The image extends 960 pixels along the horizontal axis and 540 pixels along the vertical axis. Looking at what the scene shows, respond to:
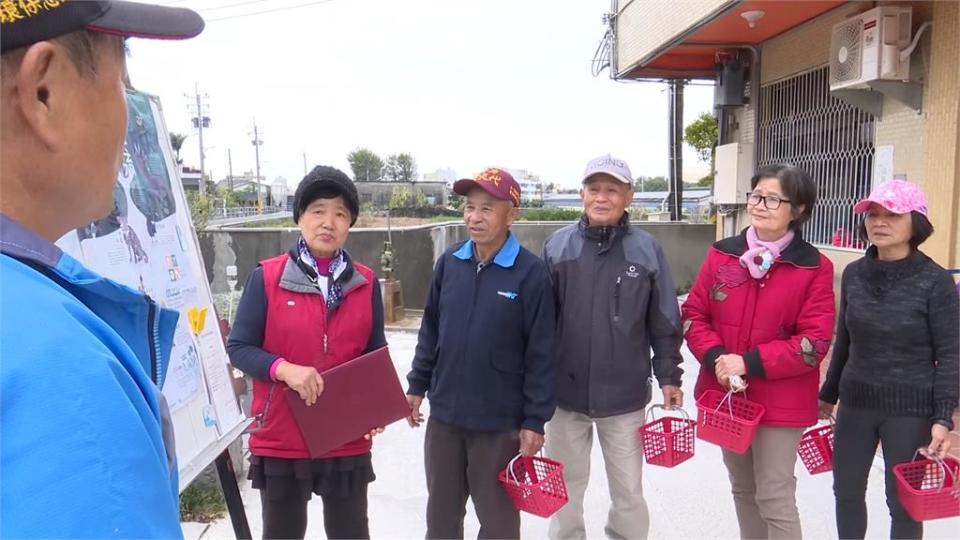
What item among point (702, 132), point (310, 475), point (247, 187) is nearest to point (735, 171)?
point (702, 132)

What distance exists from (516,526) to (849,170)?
4.56 metres

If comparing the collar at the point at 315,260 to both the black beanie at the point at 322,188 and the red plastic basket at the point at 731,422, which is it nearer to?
the black beanie at the point at 322,188

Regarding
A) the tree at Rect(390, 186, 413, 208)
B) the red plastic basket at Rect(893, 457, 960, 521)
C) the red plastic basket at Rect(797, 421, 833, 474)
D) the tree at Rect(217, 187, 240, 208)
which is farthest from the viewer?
the tree at Rect(217, 187, 240, 208)

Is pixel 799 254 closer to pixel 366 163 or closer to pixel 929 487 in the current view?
pixel 929 487

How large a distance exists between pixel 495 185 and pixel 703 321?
3.73ft

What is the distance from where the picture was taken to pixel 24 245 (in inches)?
27.1

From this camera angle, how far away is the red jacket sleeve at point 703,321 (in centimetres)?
292

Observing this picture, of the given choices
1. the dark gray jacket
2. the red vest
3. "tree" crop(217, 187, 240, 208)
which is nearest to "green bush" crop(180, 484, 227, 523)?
the red vest

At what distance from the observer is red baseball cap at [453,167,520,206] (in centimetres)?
286

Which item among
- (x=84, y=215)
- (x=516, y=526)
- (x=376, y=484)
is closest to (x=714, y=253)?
(x=516, y=526)

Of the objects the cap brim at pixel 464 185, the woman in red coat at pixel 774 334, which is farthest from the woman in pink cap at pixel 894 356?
the cap brim at pixel 464 185

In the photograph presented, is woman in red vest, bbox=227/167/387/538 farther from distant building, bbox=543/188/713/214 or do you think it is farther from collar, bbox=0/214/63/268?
collar, bbox=0/214/63/268

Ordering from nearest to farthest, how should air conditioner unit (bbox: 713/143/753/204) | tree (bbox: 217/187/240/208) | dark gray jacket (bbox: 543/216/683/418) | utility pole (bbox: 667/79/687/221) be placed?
dark gray jacket (bbox: 543/216/683/418) → air conditioner unit (bbox: 713/143/753/204) → utility pole (bbox: 667/79/687/221) → tree (bbox: 217/187/240/208)

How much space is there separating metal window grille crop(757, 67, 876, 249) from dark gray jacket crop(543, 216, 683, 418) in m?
3.23
